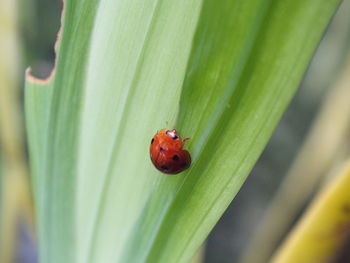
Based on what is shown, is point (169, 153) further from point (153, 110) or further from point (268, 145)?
point (268, 145)

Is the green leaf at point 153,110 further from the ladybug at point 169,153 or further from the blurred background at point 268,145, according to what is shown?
the blurred background at point 268,145

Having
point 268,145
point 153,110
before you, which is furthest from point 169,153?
point 268,145

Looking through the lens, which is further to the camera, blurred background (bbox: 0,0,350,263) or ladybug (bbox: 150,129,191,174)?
blurred background (bbox: 0,0,350,263)

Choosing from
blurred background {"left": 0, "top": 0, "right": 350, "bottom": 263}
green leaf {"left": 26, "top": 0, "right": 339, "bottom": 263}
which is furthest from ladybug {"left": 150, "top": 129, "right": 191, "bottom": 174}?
blurred background {"left": 0, "top": 0, "right": 350, "bottom": 263}

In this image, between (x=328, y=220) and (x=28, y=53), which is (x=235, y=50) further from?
(x=28, y=53)

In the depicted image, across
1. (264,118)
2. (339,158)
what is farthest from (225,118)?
(339,158)

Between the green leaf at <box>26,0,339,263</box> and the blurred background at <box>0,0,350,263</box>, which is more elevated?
the green leaf at <box>26,0,339,263</box>

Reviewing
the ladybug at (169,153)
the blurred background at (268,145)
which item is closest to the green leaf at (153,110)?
the ladybug at (169,153)

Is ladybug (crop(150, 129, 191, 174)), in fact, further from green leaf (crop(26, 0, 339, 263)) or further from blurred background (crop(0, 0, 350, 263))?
blurred background (crop(0, 0, 350, 263))
